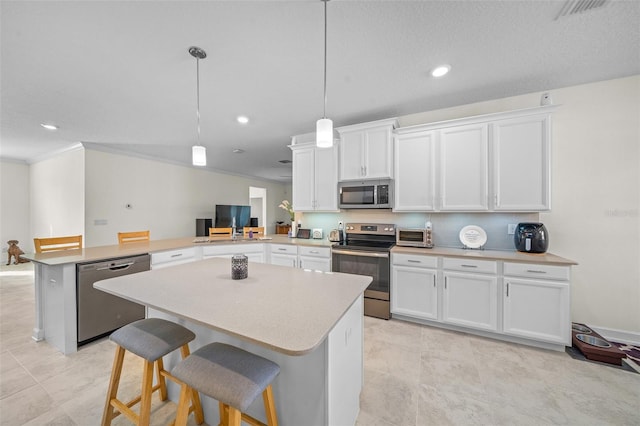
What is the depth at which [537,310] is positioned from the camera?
2.18m

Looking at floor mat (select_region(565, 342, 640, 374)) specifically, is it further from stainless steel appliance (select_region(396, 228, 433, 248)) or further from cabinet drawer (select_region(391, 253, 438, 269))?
stainless steel appliance (select_region(396, 228, 433, 248))

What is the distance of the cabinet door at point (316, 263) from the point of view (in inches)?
124

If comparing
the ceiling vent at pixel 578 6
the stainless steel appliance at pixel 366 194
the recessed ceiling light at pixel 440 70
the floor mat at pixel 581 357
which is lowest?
the floor mat at pixel 581 357

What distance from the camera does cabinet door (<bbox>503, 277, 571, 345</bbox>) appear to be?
6.87 feet

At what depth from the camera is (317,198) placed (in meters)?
3.58

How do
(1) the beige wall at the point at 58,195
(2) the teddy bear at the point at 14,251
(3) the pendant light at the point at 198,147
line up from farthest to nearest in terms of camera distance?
1. (2) the teddy bear at the point at 14,251
2. (1) the beige wall at the point at 58,195
3. (3) the pendant light at the point at 198,147

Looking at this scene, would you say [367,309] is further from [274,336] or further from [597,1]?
[597,1]

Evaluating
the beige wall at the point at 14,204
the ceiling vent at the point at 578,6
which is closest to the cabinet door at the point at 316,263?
the ceiling vent at the point at 578,6

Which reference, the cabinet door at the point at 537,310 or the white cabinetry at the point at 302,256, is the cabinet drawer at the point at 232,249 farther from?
the cabinet door at the point at 537,310

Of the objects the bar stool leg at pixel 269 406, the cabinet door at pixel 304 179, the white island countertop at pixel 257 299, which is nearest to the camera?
the white island countertop at pixel 257 299

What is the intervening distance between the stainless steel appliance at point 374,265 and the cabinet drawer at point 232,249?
1246 mm

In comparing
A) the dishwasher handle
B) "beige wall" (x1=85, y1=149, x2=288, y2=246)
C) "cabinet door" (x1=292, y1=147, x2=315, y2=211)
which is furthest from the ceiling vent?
"beige wall" (x1=85, y1=149, x2=288, y2=246)

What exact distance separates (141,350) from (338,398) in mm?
1040

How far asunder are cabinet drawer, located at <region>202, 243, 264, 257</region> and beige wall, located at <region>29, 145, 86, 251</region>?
10.2 ft
